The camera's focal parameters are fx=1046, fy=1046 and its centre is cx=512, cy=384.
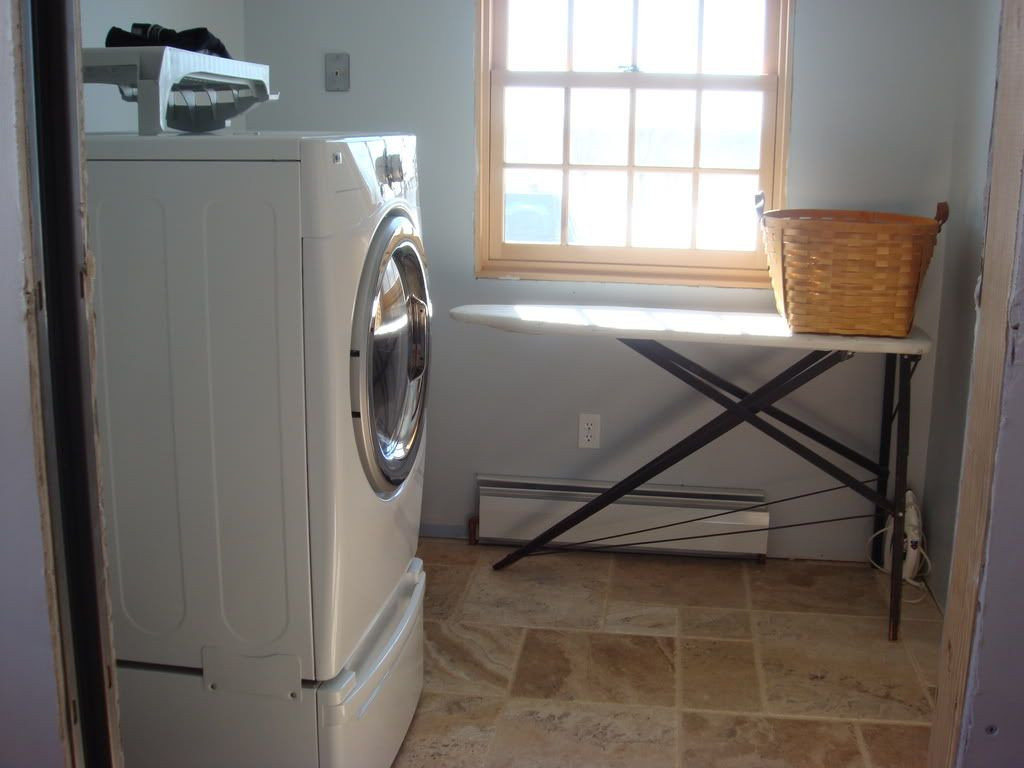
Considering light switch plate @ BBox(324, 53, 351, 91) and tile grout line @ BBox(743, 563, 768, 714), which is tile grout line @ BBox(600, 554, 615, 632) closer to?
tile grout line @ BBox(743, 563, 768, 714)

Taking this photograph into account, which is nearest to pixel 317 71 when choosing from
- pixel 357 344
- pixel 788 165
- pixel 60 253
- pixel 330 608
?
pixel 788 165

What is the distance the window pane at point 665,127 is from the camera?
9.99ft

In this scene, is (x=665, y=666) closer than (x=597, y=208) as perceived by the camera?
Yes

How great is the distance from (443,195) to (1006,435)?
2.41m

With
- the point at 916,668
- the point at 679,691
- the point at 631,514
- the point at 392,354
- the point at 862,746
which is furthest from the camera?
the point at 631,514

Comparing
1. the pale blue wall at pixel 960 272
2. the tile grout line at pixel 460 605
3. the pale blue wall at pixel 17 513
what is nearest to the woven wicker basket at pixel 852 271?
the pale blue wall at pixel 960 272

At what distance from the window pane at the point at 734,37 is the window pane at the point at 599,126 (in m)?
0.27

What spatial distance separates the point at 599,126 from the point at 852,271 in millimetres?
981

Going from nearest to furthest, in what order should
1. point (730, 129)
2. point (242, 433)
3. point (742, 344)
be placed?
point (242, 433)
point (742, 344)
point (730, 129)

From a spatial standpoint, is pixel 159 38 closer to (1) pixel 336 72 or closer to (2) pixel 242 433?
(2) pixel 242 433

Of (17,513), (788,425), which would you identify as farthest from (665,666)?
(17,513)

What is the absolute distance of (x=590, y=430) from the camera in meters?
3.20

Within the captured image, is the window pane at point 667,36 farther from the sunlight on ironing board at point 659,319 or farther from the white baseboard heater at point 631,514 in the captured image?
the white baseboard heater at point 631,514

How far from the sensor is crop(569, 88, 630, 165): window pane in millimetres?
3066
